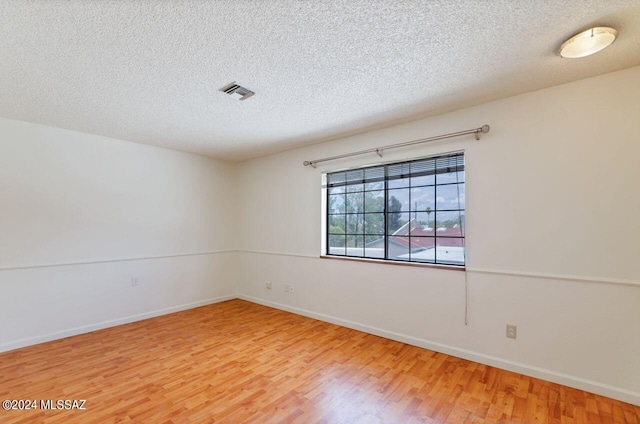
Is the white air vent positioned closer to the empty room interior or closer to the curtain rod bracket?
the empty room interior

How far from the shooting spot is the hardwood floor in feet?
6.43

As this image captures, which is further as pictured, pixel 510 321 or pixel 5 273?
pixel 5 273

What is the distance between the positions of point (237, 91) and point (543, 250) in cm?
299

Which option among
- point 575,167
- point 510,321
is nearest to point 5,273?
point 510,321

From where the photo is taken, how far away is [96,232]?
366 cm

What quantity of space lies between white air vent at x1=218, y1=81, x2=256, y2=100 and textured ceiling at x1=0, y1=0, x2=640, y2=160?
0.22 ft

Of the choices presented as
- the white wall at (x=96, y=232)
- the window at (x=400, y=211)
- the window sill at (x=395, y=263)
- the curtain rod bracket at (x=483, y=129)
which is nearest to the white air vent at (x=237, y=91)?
the window at (x=400, y=211)

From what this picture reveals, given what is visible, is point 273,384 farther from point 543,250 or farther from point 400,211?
point 543,250

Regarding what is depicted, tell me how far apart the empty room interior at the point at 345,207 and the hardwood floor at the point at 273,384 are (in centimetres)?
2

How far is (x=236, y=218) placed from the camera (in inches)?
209

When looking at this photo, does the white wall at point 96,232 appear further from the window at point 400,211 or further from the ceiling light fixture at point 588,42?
the ceiling light fixture at point 588,42

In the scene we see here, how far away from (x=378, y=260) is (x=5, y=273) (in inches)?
162

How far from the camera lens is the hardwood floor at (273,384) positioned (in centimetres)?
196

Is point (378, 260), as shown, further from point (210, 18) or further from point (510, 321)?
point (210, 18)
